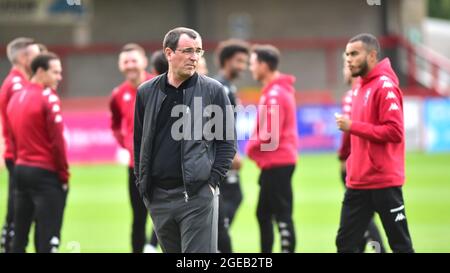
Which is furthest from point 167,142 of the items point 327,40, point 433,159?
point 327,40

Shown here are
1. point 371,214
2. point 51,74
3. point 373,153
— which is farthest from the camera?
point 51,74

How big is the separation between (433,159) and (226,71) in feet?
47.0

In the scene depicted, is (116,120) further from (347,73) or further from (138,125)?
(138,125)

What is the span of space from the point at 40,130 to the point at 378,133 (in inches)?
138

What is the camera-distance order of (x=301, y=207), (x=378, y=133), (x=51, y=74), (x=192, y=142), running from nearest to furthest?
(x=192, y=142) < (x=378, y=133) < (x=51, y=74) < (x=301, y=207)

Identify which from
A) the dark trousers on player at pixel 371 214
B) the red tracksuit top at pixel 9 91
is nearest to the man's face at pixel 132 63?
the red tracksuit top at pixel 9 91

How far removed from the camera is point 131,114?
34.8ft

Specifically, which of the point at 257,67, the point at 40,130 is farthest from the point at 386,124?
the point at 40,130

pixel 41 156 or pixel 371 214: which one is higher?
pixel 41 156

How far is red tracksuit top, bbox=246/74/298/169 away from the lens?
413 inches

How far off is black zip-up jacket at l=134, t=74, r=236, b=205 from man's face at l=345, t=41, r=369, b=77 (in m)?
1.58

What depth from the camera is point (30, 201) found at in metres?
9.65
